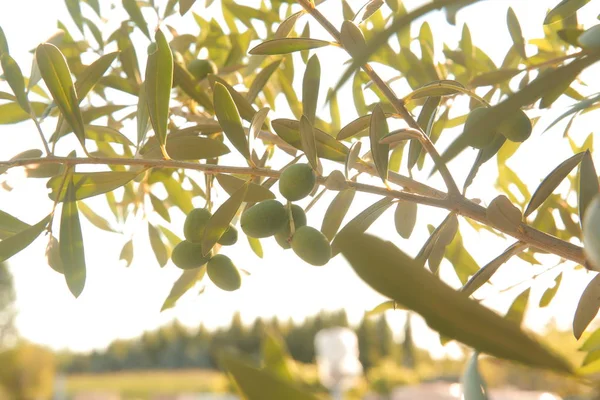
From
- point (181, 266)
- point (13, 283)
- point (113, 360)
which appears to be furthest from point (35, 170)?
point (13, 283)

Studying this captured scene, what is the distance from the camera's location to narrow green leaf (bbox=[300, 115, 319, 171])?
43 centimetres

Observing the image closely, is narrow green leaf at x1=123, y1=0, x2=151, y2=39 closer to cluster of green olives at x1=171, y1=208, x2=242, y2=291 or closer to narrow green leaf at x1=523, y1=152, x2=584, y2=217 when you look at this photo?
cluster of green olives at x1=171, y1=208, x2=242, y2=291

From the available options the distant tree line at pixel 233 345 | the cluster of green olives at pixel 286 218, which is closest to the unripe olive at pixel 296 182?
the cluster of green olives at pixel 286 218

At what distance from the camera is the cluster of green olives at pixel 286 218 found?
17.4 inches

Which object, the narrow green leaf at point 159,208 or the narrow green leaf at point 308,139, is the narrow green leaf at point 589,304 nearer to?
the narrow green leaf at point 308,139

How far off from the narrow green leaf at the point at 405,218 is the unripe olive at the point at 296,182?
17 cm

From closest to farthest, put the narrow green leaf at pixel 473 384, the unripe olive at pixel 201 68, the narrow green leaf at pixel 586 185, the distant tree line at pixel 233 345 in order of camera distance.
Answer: the narrow green leaf at pixel 473 384
the narrow green leaf at pixel 586 185
the unripe olive at pixel 201 68
the distant tree line at pixel 233 345

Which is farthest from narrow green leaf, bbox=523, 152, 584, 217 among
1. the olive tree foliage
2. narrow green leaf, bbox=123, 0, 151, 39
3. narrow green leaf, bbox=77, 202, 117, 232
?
narrow green leaf, bbox=77, 202, 117, 232

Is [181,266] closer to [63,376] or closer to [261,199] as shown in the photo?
[261,199]

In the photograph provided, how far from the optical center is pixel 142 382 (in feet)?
73.2

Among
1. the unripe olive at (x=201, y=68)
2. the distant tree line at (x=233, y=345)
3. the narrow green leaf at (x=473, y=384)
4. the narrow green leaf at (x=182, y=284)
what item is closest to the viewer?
the narrow green leaf at (x=473, y=384)

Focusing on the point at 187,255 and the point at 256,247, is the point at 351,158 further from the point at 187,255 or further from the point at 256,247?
the point at 256,247

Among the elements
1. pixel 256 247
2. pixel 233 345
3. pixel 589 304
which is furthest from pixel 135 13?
pixel 233 345

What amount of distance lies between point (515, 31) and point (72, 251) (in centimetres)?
50
